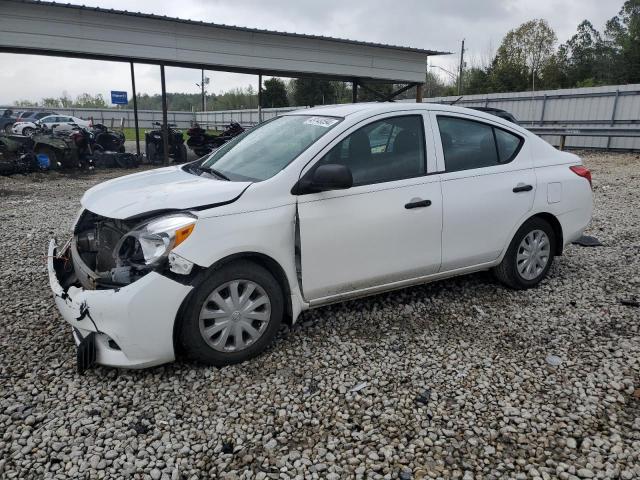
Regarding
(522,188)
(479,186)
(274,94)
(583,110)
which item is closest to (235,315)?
(479,186)

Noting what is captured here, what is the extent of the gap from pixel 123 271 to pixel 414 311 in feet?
7.71

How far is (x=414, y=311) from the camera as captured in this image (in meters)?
4.17

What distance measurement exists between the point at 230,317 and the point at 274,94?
41265mm

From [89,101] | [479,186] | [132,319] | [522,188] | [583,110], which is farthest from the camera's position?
[89,101]

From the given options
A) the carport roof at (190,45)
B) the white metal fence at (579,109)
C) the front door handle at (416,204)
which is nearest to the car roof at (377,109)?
the front door handle at (416,204)

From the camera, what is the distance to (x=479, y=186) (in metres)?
4.09

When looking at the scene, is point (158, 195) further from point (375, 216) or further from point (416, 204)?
point (416, 204)

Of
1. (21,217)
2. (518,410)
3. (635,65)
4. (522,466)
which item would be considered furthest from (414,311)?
(635,65)

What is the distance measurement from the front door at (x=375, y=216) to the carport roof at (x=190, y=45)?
1269 centimetres

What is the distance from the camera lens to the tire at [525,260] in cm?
446

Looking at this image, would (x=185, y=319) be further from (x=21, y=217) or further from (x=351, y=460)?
(x=21, y=217)

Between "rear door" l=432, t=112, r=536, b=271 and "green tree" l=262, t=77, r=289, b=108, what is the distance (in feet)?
130

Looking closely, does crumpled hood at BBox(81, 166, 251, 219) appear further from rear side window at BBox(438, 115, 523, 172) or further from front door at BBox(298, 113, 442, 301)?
rear side window at BBox(438, 115, 523, 172)

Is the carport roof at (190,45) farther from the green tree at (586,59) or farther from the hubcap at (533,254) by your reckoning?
the green tree at (586,59)
